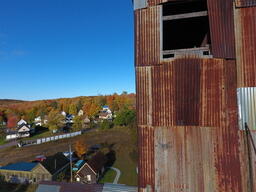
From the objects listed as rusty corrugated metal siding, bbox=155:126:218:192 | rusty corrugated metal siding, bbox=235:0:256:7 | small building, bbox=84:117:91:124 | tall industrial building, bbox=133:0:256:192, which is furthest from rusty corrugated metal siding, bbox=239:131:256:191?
small building, bbox=84:117:91:124

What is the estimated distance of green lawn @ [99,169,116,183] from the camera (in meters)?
19.8

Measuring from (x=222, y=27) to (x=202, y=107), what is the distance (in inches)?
100

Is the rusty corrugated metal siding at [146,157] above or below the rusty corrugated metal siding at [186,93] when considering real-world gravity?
below

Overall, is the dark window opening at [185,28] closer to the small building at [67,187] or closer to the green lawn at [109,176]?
the small building at [67,187]

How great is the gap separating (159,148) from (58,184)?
6.04 m

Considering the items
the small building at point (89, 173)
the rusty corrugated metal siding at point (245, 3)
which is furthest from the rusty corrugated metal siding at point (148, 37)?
the small building at point (89, 173)

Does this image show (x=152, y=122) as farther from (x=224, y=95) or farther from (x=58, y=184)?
(x=58, y=184)

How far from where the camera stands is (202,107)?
4.83m

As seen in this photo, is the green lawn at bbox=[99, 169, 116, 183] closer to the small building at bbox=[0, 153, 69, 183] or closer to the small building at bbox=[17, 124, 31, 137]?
the small building at bbox=[0, 153, 69, 183]

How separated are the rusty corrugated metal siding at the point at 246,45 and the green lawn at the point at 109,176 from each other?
1908 centimetres

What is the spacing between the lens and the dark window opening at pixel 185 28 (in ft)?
22.0

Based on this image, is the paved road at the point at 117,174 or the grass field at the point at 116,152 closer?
the paved road at the point at 117,174

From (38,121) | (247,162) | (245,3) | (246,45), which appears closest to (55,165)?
(247,162)

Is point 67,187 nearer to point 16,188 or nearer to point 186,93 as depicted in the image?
point 186,93
